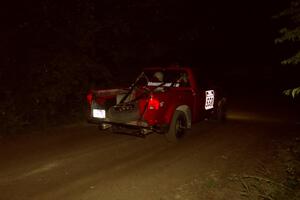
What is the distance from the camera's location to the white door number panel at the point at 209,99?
1062cm

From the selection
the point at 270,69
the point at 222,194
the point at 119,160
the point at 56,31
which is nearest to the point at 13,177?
the point at 119,160

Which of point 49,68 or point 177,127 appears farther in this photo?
point 49,68

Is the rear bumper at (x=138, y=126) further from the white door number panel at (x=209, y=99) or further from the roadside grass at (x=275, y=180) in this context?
the white door number panel at (x=209, y=99)

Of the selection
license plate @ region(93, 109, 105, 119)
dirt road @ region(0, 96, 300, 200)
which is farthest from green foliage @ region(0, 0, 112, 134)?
license plate @ region(93, 109, 105, 119)

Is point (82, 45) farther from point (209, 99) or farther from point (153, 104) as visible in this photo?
point (153, 104)

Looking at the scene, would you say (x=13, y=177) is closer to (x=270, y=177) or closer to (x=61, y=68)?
(x=270, y=177)

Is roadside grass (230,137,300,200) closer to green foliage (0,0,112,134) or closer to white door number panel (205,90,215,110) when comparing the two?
white door number panel (205,90,215,110)

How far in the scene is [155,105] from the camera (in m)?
8.00

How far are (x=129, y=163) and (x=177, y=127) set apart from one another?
2.43 m

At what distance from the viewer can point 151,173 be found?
20.9 ft

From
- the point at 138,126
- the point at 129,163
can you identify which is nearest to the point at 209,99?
the point at 138,126

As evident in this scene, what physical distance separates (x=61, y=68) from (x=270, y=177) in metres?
7.49

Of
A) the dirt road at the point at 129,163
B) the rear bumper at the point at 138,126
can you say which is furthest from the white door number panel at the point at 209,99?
the rear bumper at the point at 138,126

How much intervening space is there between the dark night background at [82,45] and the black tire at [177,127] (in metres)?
2.90
